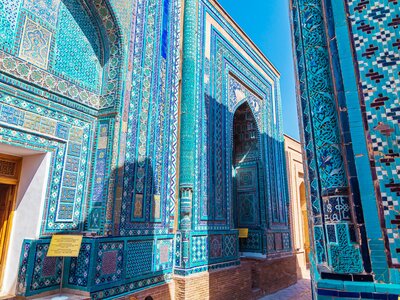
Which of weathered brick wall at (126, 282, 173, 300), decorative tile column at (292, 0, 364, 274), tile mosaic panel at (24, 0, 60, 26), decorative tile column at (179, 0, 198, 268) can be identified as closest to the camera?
decorative tile column at (292, 0, 364, 274)

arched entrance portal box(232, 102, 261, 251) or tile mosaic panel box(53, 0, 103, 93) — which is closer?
tile mosaic panel box(53, 0, 103, 93)

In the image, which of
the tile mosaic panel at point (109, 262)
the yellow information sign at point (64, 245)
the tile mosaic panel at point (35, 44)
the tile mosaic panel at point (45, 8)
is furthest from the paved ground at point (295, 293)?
the tile mosaic panel at point (45, 8)

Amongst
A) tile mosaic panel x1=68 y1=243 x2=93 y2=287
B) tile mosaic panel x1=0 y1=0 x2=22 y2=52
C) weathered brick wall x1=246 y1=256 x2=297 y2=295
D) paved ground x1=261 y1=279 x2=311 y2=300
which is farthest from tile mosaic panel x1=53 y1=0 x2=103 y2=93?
paved ground x1=261 y1=279 x2=311 y2=300

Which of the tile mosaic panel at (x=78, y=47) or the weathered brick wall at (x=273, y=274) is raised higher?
the tile mosaic panel at (x=78, y=47)

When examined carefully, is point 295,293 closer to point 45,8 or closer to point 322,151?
point 322,151

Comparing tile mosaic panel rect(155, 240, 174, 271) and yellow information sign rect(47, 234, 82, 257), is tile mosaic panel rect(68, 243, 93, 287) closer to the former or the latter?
yellow information sign rect(47, 234, 82, 257)

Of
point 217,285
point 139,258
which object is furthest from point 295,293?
point 139,258

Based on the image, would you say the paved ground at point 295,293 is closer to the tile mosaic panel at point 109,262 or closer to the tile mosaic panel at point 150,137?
the tile mosaic panel at point 150,137

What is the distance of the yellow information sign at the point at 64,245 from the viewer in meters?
3.54

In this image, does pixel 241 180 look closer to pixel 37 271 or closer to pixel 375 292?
pixel 37 271

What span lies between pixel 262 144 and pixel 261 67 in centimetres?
275

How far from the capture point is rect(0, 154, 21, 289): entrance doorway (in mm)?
3717

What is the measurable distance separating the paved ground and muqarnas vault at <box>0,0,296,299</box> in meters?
0.55

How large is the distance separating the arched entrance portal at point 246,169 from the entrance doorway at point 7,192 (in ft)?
21.0
